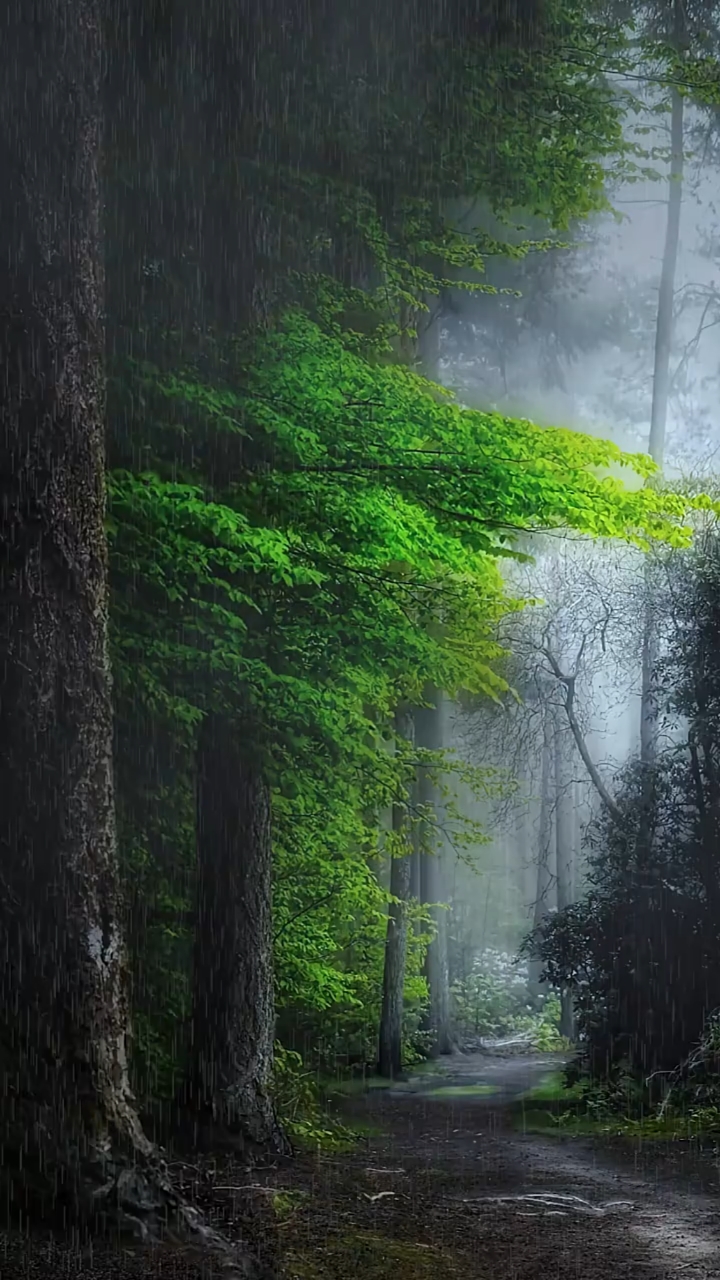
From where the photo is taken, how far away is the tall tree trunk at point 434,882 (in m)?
5.11

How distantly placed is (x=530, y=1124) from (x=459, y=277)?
132 inches

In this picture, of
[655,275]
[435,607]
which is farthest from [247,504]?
[655,275]

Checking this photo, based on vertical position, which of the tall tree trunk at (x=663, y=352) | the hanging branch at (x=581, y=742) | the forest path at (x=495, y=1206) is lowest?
the forest path at (x=495, y=1206)

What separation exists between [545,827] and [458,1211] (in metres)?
2.03

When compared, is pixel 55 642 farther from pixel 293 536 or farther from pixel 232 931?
pixel 232 931

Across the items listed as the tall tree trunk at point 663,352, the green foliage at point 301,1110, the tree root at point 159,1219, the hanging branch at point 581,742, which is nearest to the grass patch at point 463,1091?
the green foliage at point 301,1110

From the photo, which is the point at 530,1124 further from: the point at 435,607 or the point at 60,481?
the point at 60,481

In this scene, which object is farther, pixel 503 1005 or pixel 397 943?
pixel 503 1005

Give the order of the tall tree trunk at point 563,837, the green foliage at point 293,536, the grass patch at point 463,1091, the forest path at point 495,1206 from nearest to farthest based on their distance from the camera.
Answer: the forest path at point 495,1206
the green foliage at point 293,536
the grass patch at point 463,1091
the tall tree trunk at point 563,837

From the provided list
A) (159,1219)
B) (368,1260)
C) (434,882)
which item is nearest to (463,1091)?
(434,882)

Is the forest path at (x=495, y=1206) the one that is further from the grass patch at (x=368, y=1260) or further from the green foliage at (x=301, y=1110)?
the green foliage at (x=301, y=1110)

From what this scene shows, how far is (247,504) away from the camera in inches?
150

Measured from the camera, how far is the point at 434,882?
5.98 m

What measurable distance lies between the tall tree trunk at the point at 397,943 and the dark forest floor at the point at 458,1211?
868 mm
